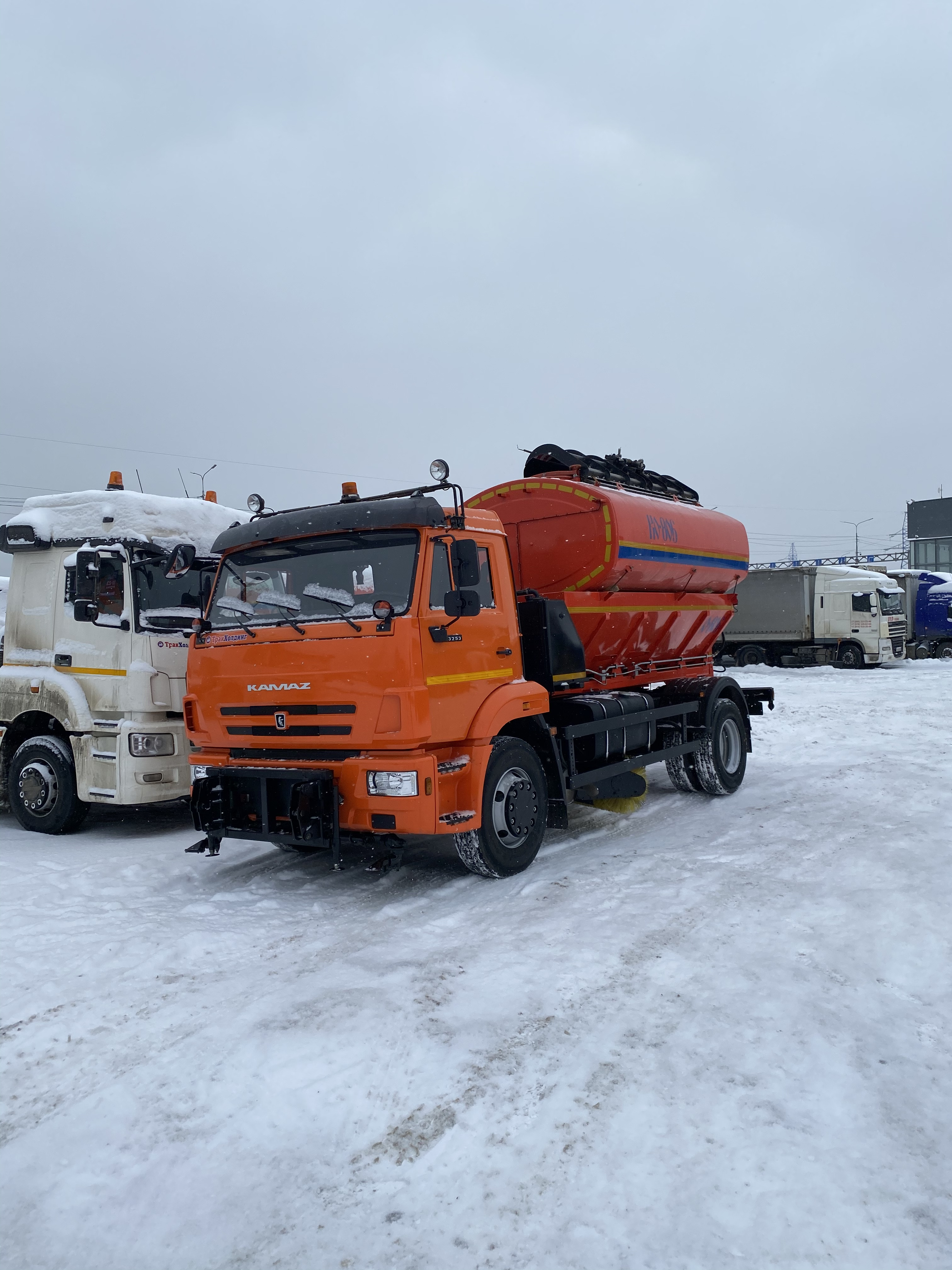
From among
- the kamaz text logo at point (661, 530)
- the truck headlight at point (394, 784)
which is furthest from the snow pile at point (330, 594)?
the kamaz text logo at point (661, 530)

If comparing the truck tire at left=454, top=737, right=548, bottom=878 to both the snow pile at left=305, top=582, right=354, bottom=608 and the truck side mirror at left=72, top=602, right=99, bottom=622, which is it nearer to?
the snow pile at left=305, top=582, right=354, bottom=608

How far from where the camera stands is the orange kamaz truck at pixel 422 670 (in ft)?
18.2

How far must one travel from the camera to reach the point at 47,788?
7.94 metres

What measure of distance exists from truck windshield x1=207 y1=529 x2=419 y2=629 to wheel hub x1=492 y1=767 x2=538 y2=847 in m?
1.60

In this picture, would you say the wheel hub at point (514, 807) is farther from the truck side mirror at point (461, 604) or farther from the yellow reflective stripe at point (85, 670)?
the yellow reflective stripe at point (85, 670)

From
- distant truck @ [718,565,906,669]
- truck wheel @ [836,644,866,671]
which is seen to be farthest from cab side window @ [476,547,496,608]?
truck wheel @ [836,644,866,671]

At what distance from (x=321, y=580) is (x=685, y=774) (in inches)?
202

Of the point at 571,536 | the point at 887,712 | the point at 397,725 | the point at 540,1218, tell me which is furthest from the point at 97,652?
the point at 887,712

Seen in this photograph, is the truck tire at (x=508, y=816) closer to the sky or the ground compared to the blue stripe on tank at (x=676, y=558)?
closer to the ground

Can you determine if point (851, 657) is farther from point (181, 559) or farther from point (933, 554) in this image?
point (933, 554)

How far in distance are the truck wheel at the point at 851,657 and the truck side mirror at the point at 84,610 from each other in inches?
965

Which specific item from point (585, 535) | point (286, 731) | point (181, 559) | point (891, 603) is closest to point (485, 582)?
point (585, 535)

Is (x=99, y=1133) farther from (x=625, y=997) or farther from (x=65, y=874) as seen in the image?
(x=65, y=874)

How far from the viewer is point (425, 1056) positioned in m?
3.62
